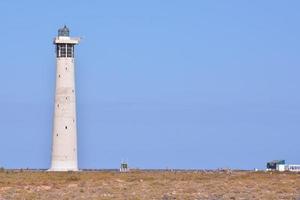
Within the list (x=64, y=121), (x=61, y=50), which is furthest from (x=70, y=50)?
(x=64, y=121)

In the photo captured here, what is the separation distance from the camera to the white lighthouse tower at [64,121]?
299 ft

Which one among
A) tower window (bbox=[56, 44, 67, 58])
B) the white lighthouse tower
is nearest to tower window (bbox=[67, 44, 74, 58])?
tower window (bbox=[56, 44, 67, 58])

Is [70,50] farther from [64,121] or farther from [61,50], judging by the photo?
[64,121]

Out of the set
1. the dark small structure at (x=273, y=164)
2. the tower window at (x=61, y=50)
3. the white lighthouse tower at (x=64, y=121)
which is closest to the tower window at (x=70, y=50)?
the tower window at (x=61, y=50)

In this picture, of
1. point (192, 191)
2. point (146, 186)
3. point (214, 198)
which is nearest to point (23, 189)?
point (146, 186)

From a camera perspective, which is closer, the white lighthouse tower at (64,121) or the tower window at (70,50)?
the white lighthouse tower at (64,121)

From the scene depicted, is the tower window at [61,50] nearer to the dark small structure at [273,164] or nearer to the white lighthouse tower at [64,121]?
the white lighthouse tower at [64,121]

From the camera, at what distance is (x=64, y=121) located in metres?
91.2

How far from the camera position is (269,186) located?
49.5 metres

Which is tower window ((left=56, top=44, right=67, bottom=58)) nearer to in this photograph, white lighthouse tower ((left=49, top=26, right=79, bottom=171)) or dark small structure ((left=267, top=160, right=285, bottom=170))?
white lighthouse tower ((left=49, top=26, right=79, bottom=171))

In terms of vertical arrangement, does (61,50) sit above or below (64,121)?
above

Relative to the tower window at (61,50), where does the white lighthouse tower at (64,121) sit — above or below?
below

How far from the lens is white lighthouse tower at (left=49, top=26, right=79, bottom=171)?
299 feet

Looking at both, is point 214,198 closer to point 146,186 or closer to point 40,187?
point 146,186
